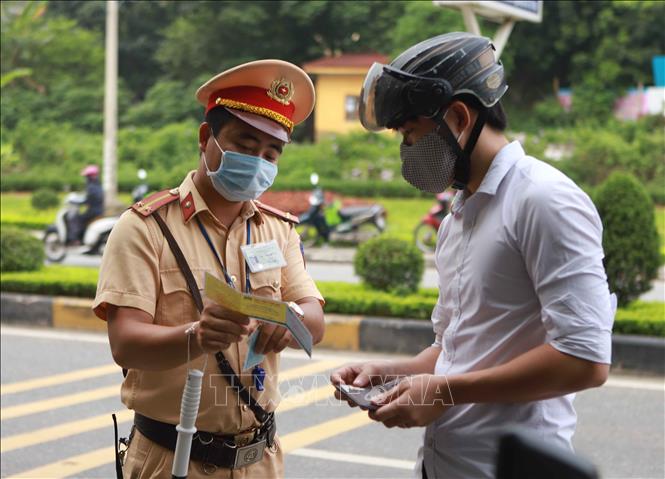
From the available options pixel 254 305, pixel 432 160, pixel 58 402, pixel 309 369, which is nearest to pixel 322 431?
pixel 309 369

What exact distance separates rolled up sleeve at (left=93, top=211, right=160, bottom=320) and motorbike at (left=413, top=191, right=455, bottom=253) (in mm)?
12584

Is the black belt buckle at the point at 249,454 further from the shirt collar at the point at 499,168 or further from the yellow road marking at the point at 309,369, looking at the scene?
the yellow road marking at the point at 309,369

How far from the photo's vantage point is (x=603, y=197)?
808 centimetres

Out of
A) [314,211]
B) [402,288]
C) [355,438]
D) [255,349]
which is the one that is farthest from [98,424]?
[314,211]

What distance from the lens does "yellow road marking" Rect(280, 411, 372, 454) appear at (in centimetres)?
556

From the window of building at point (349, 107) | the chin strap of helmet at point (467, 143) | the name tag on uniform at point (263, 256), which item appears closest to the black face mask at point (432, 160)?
the chin strap of helmet at point (467, 143)

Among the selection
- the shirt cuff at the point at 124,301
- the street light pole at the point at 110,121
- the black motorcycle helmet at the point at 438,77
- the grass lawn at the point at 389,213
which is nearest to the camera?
the black motorcycle helmet at the point at 438,77

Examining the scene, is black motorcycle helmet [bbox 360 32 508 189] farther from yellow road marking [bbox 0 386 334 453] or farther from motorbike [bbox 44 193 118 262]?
motorbike [bbox 44 193 118 262]

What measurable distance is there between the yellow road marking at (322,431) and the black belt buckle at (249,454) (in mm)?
2963

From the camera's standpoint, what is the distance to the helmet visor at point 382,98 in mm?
2119

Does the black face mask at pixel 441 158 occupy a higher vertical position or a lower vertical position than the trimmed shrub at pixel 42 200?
higher

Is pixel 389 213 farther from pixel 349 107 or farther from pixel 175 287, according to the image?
pixel 175 287

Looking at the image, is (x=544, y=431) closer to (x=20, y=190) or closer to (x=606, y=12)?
(x=20, y=190)

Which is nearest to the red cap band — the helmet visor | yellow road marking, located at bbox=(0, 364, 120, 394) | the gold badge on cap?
the gold badge on cap
